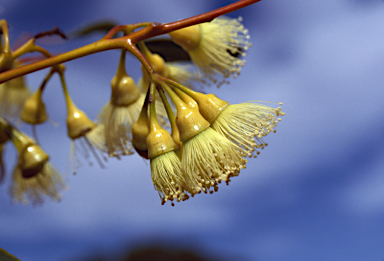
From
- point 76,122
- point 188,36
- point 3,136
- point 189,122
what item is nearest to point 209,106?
point 189,122

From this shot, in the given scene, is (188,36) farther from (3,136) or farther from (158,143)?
(3,136)

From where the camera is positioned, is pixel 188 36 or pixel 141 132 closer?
pixel 141 132

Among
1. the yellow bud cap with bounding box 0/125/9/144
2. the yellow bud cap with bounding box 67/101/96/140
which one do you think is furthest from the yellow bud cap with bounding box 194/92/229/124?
the yellow bud cap with bounding box 0/125/9/144

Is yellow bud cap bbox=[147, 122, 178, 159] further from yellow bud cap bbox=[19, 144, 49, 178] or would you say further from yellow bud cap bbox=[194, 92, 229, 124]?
yellow bud cap bbox=[19, 144, 49, 178]

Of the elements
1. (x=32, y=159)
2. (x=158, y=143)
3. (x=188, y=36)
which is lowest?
(x=158, y=143)

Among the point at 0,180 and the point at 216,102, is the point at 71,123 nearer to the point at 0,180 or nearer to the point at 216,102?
the point at 0,180

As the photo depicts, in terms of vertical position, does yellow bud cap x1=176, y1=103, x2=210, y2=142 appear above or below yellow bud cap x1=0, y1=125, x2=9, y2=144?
below

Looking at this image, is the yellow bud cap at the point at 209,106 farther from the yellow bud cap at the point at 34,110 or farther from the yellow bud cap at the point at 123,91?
the yellow bud cap at the point at 34,110

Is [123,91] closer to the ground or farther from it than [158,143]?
farther from it

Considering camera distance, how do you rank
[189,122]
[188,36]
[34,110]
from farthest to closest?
1. [34,110]
2. [188,36]
3. [189,122]
